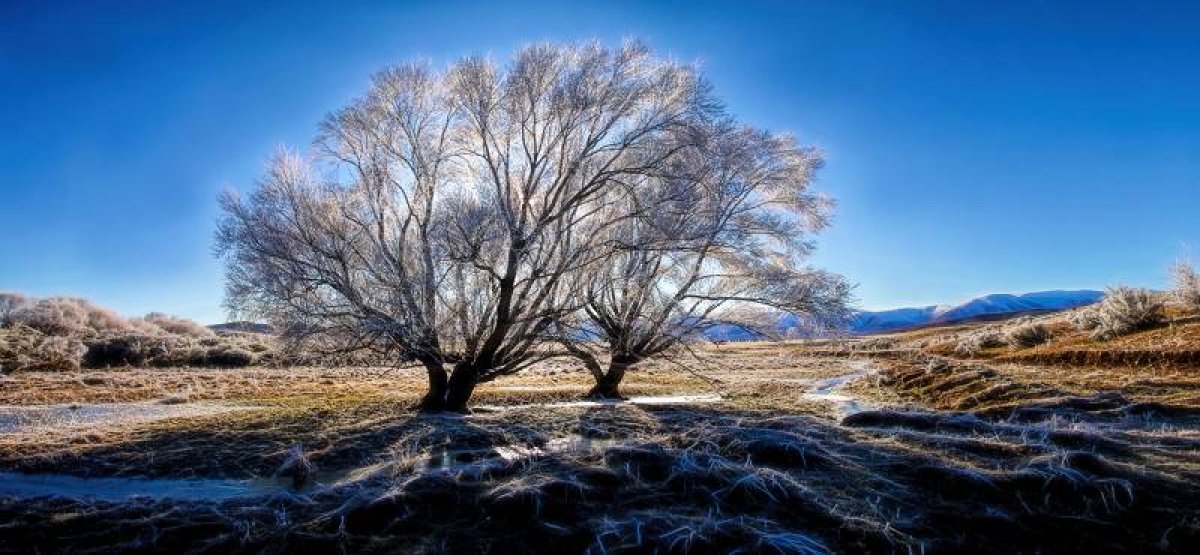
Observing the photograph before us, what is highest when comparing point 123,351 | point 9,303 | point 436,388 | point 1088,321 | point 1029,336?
point 9,303

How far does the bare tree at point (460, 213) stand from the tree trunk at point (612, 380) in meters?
3.13

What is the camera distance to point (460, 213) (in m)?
12.0

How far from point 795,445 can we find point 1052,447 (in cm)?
220

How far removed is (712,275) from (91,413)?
43.4ft

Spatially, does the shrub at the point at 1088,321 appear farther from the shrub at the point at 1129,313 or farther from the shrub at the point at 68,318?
the shrub at the point at 68,318

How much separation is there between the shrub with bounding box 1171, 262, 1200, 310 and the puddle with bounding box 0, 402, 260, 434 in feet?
93.2

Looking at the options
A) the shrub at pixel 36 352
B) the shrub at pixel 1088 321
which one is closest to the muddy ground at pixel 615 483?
the shrub at pixel 1088 321

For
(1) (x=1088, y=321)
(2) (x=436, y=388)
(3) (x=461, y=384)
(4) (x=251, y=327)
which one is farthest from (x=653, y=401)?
(4) (x=251, y=327)

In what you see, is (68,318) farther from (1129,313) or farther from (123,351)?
(1129,313)

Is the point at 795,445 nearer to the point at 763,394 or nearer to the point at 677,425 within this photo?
the point at 677,425

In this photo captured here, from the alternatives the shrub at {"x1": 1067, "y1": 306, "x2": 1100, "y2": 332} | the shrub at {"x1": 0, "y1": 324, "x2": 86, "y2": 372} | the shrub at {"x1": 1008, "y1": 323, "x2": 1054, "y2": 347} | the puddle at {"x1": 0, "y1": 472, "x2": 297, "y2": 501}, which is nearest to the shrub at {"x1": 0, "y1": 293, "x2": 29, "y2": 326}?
the shrub at {"x1": 0, "y1": 324, "x2": 86, "y2": 372}

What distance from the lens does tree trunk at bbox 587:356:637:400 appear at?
641 inches

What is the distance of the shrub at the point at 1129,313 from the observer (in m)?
18.9

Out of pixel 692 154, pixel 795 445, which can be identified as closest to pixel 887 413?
pixel 795 445
